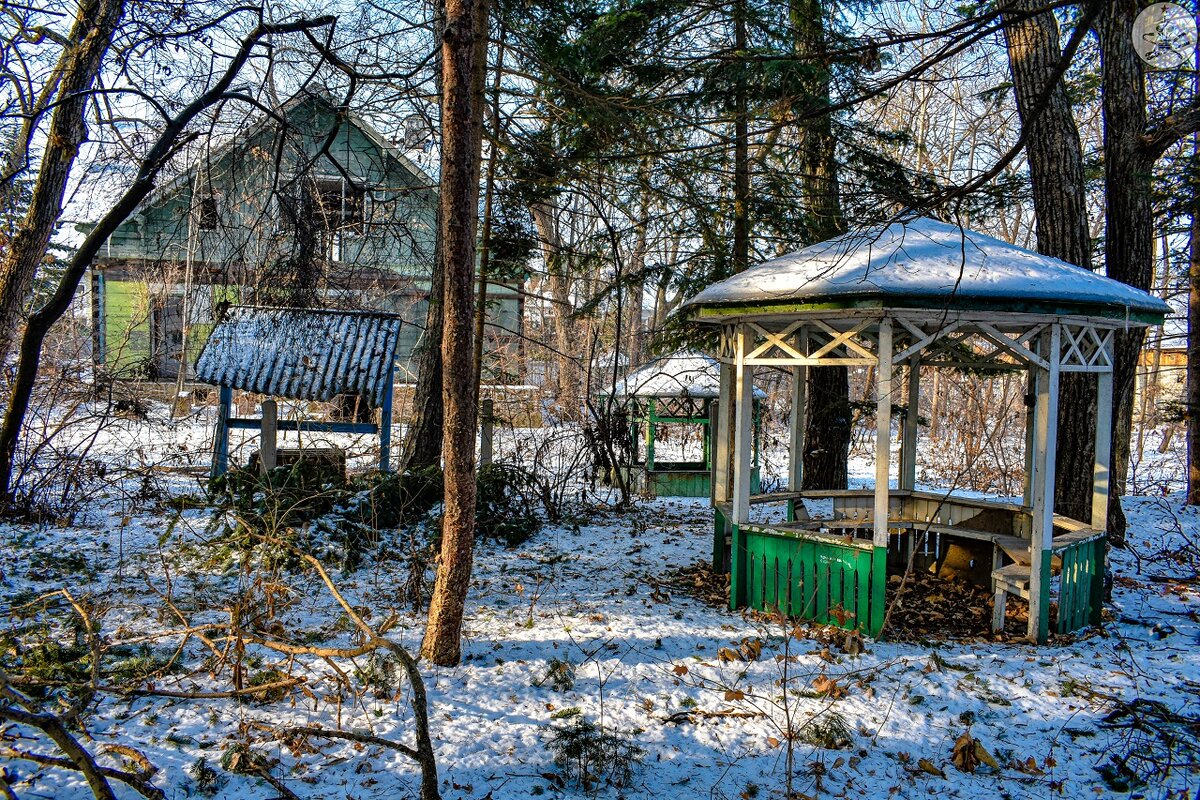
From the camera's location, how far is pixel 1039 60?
323 inches

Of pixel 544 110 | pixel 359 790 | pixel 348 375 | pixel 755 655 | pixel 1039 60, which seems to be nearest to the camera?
pixel 359 790

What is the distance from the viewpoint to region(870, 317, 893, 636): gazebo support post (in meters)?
6.19

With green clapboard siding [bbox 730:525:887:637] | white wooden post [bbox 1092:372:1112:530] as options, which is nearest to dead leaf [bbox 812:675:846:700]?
green clapboard siding [bbox 730:525:887:637]

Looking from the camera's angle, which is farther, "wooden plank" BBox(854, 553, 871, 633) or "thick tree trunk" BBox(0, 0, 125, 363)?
"thick tree trunk" BBox(0, 0, 125, 363)

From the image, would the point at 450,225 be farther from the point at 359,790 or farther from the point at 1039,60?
the point at 1039,60

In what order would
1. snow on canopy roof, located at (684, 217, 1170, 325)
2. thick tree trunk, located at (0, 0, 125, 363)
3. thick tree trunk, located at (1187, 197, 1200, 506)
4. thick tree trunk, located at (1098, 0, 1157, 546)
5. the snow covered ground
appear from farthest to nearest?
thick tree trunk, located at (1187, 197, 1200, 506) → thick tree trunk, located at (1098, 0, 1157, 546) → thick tree trunk, located at (0, 0, 125, 363) → snow on canopy roof, located at (684, 217, 1170, 325) → the snow covered ground

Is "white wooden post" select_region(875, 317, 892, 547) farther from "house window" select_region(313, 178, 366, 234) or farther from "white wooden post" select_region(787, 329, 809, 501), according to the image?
"house window" select_region(313, 178, 366, 234)

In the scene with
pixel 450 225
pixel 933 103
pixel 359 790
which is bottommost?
pixel 359 790

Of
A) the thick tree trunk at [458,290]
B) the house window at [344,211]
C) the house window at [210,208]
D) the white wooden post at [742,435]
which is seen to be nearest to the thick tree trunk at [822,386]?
the white wooden post at [742,435]

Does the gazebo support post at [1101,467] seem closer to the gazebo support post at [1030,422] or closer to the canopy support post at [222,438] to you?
the gazebo support post at [1030,422]


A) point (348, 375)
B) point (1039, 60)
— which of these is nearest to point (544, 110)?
point (348, 375)

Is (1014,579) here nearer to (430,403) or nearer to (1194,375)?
(430,403)

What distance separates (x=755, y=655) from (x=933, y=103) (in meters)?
22.6

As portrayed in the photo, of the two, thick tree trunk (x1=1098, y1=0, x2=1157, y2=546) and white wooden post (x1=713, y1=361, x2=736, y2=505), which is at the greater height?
thick tree trunk (x1=1098, y1=0, x2=1157, y2=546)
